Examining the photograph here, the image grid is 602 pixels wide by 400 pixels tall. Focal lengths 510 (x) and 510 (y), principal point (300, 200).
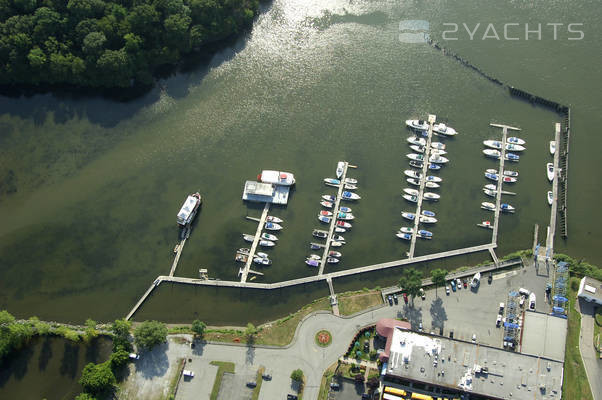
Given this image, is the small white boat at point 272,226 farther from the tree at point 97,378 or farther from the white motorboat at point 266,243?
the tree at point 97,378

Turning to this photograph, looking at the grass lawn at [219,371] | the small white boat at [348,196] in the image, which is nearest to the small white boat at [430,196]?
the small white boat at [348,196]

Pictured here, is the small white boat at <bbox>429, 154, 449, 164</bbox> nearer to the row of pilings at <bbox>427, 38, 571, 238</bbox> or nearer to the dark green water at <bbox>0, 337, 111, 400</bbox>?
the row of pilings at <bbox>427, 38, 571, 238</bbox>

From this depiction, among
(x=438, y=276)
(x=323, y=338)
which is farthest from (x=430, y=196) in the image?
(x=323, y=338)

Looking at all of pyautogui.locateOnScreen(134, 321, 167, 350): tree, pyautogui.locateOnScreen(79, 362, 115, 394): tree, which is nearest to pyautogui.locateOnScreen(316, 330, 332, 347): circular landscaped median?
pyautogui.locateOnScreen(134, 321, 167, 350): tree

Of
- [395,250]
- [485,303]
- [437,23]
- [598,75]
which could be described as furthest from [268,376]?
[598,75]

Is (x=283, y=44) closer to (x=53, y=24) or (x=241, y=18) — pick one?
(x=241, y=18)

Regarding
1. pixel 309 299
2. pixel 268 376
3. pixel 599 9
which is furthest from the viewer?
pixel 599 9

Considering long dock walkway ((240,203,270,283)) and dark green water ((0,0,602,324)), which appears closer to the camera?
long dock walkway ((240,203,270,283))
